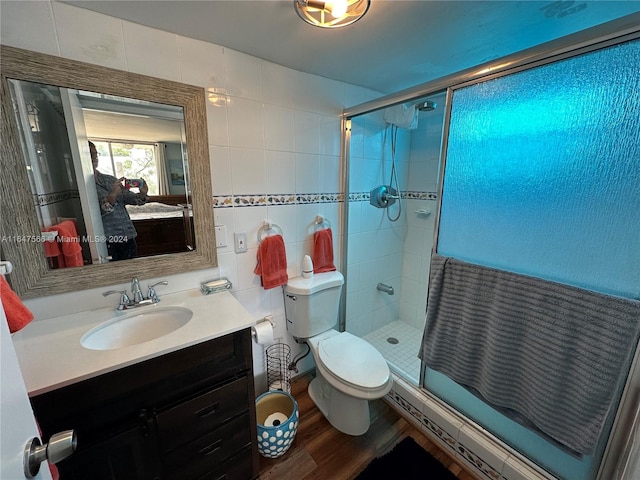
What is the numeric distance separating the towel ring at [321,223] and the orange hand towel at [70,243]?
1188 millimetres

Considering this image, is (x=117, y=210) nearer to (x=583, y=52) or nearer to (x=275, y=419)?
(x=275, y=419)

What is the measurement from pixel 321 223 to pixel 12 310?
1.40 metres

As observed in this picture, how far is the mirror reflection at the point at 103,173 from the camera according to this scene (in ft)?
3.21

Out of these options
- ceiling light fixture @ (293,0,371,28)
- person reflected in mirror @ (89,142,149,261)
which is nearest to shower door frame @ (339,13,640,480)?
ceiling light fixture @ (293,0,371,28)

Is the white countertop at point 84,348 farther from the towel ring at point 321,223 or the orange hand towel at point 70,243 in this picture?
the towel ring at point 321,223

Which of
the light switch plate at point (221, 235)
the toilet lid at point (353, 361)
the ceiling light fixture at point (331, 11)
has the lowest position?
the toilet lid at point (353, 361)

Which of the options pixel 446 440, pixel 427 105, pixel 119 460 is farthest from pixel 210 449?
pixel 427 105

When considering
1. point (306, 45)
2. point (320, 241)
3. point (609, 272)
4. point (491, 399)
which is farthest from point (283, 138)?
point (491, 399)

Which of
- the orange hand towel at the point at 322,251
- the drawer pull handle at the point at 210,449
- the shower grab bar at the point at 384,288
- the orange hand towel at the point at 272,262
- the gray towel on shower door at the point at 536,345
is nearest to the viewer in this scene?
the gray towel on shower door at the point at 536,345

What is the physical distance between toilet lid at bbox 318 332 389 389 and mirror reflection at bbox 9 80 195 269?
3.20 feet

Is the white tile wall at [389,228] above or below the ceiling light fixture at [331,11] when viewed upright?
below

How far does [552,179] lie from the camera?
94cm

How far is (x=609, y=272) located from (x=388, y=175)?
147cm

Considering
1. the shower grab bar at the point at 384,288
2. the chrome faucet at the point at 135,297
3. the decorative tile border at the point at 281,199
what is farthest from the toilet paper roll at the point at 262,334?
the shower grab bar at the point at 384,288
